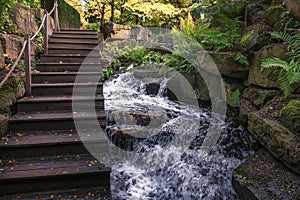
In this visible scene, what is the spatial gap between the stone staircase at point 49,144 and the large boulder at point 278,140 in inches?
84.9

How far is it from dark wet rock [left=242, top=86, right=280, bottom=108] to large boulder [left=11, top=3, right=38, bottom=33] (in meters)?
4.79

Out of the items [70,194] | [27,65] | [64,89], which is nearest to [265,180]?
[70,194]

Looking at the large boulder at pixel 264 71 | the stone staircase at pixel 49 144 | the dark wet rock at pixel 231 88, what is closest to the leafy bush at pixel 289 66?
the large boulder at pixel 264 71

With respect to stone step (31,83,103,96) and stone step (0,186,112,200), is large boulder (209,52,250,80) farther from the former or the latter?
stone step (0,186,112,200)

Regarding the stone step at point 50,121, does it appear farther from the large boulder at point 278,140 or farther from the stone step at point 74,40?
the stone step at point 74,40

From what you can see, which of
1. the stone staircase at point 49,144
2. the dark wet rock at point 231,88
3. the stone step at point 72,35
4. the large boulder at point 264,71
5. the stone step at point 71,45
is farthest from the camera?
the stone step at point 72,35

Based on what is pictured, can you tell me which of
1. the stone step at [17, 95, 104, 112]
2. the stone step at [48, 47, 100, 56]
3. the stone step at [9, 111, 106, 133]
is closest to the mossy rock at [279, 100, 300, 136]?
the stone step at [9, 111, 106, 133]

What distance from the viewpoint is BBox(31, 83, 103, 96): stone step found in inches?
160

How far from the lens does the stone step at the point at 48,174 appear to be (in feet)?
8.38

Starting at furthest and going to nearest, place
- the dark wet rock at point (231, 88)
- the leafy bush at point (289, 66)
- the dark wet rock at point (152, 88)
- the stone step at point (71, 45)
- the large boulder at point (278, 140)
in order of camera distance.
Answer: the stone step at point (71, 45) < the dark wet rock at point (152, 88) < the dark wet rock at point (231, 88) < the leafy bush at point (289, 66) < the large boulder at point (278, 140)

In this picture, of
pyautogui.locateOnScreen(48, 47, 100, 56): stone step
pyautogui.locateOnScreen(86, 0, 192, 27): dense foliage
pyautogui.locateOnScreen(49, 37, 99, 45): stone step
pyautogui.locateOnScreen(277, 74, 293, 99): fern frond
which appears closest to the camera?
pyautogui.locateOnScreen(277, 74, 293, 99): fern frond

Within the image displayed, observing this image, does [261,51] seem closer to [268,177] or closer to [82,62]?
[268,177]

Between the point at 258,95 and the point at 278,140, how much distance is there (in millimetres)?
1362

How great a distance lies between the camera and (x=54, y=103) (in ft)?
12.3
